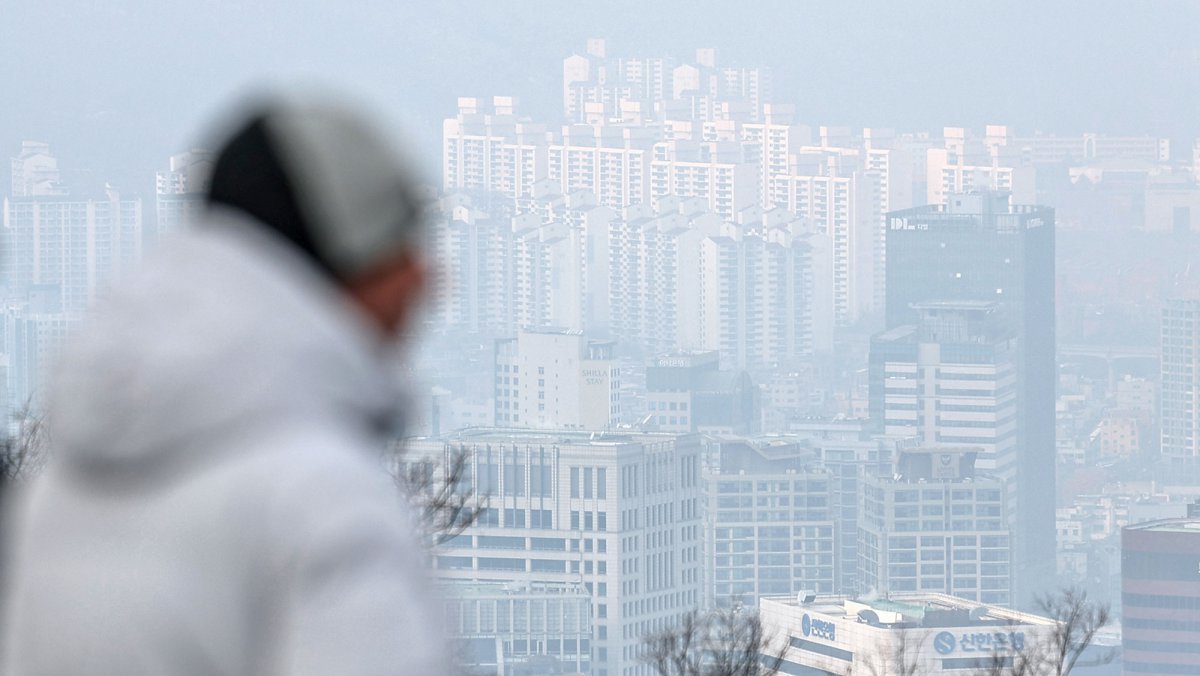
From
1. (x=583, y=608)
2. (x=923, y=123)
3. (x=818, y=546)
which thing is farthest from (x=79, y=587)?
(x=923, y=123)

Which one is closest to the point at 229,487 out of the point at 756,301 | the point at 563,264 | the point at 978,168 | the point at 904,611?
the point at 904,611

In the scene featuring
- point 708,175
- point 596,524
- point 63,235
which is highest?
point 708,175

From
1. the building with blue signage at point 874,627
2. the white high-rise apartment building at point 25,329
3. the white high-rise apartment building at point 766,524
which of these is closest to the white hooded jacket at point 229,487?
the building with blue signage at point 874,627

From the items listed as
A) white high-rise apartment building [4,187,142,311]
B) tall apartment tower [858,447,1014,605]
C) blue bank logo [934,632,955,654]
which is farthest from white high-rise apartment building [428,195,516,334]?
blue bank logo [934,632,955,654]

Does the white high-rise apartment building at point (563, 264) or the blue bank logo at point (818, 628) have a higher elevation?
the white high-rise apartment building at point (563, 264)

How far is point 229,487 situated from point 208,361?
2 centimetres

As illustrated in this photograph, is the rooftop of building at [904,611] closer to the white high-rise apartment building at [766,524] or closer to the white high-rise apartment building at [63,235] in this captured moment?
the white high-rise apartment building at [766,524]

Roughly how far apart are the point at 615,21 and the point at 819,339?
18572 millimetres

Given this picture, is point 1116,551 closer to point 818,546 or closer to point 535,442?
point 818,546

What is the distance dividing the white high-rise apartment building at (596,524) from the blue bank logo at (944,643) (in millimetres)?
6457

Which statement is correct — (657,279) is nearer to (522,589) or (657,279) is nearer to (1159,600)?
(522,589)

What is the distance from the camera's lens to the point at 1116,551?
3181 centimetres

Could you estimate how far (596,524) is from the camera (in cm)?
2723

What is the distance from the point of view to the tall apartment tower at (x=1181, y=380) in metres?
35.6
